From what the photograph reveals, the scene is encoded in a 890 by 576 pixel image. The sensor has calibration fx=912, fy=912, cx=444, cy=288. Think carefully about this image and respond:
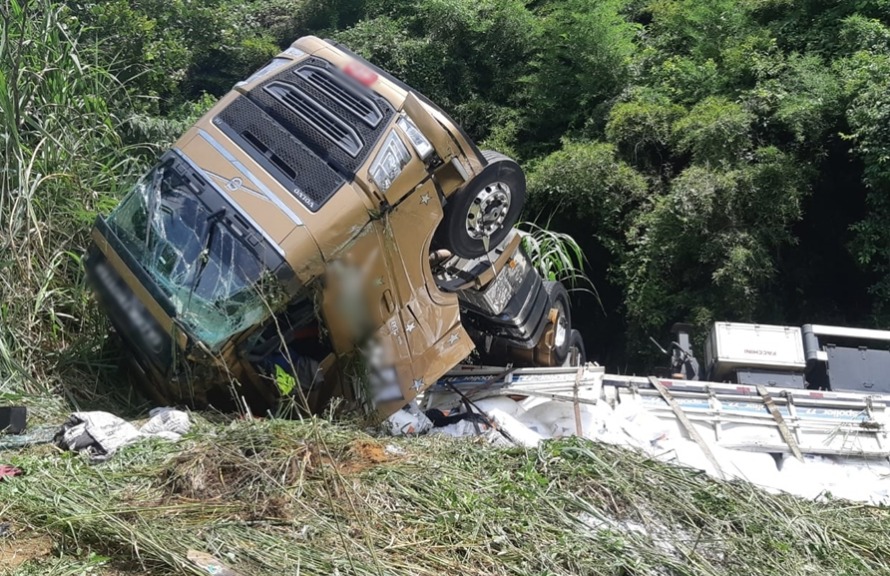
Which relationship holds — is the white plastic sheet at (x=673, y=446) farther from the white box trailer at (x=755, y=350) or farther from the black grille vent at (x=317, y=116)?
the black grille vent at (x=317, y=116)

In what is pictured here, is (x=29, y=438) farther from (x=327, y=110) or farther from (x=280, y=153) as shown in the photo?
(x=327, y=110)

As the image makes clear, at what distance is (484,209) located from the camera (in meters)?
6.39

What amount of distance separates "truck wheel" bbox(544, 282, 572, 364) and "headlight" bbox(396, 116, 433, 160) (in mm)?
2518

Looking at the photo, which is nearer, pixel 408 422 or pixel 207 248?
pixel 207 248

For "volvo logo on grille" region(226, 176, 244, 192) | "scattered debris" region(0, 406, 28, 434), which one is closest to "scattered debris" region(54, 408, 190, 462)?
"scattered debris" region(0, 406, 28, 434)

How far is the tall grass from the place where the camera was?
651 centimetres

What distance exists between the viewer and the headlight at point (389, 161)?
18.7 ft

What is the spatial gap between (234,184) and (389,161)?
0.98 metres

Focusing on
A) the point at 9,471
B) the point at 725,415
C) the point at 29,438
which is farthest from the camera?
the point at 725,415

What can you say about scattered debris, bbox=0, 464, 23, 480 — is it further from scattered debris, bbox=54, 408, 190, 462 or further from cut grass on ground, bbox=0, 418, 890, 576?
scattered debris, bbox=54, 408, 190, 462

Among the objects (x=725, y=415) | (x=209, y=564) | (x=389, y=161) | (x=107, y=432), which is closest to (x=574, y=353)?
(x=725, y=415)

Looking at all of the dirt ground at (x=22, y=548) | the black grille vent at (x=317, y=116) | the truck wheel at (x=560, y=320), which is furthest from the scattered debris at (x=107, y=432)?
the truck wheel at (x=560, y=320)

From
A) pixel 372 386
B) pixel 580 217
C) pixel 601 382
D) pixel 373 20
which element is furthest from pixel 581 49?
pixel 372 386

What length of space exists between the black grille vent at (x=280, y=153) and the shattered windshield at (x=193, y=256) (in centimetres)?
45
